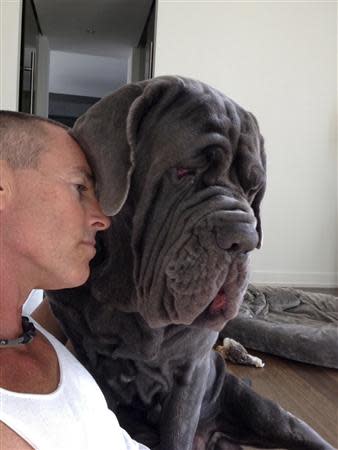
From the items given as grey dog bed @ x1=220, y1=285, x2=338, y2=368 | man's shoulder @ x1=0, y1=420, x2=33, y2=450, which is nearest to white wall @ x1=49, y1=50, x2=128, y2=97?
grey dog bed @ x1=220, y1=285, x2=338, y2=368

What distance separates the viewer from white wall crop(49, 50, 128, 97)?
6.94 m

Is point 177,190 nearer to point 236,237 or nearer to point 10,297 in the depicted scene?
point 236,237

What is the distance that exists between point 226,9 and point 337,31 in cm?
101

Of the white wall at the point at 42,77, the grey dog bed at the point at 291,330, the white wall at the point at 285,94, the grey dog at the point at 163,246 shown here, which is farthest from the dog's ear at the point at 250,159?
the white wall at the point at 42,77

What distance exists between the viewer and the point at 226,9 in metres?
4.18

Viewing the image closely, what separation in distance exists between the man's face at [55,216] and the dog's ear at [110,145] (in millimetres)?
24

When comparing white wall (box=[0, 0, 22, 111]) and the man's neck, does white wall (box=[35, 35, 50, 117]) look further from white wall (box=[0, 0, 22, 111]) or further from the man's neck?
the man's neck

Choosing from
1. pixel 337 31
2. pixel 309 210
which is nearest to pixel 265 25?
pixel 337 31

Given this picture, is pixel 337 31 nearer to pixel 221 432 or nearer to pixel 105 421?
pixel 221 432

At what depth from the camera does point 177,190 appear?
808 millimetres

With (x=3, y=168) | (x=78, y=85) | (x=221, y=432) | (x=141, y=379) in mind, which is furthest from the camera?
(x=78, y=85)

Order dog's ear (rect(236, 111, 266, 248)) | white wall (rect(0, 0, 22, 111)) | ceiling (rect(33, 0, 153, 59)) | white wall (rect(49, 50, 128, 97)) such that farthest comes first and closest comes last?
white wall (rect(49, 50, 128, 97)) < ceiling (rect(33, 0, 153, 59)) < white wall (rect(0, 0, 22, 111)) < dog's ear (rect(236, 111, 266, 248))

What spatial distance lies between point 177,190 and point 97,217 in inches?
5.8

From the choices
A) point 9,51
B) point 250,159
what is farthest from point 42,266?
point 9,51
